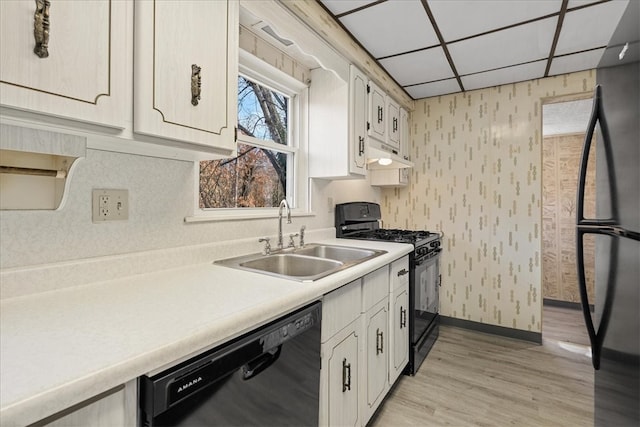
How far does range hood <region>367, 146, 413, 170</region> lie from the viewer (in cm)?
265

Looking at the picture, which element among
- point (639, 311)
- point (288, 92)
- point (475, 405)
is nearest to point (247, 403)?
point (639, 311)

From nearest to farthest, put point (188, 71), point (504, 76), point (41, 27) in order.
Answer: point (41, 27) < point (188, 71) < point (504, 76)

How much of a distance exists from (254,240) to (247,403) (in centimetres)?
102

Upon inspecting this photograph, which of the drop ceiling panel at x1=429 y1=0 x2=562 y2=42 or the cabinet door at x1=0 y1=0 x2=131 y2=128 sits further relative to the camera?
the drop ceiling panel at x1=429 y1=0 x2=562 y2=42

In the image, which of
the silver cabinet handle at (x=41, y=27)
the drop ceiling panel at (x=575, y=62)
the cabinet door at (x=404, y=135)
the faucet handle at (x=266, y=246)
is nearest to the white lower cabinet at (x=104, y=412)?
the silver cabinet handle at (x=41, y=27)

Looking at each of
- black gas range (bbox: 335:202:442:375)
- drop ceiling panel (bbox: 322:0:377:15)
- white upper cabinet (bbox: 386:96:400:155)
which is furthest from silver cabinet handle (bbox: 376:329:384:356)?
drop ceiling panel (bbox: 322:0:377:15)

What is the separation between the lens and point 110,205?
1156 mm

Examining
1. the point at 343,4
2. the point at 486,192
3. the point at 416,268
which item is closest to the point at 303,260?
the point at 416,268

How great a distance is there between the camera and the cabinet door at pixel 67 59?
2.27 ft

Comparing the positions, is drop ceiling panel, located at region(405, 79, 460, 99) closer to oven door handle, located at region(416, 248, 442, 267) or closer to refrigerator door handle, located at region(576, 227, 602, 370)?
oven door handle, located at region(416, 248, 442, 267)

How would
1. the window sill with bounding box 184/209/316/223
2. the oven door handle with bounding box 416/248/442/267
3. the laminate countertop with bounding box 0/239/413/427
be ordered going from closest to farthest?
1. the laminate countertop with bounding box 0/239/413/427
2. the window sill with bounding box 184/209/316/223
3. the oven door handle with bounding box 416/248/442/267

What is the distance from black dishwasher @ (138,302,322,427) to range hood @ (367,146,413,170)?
1.78 meters

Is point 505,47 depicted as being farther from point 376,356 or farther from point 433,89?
point 376,356

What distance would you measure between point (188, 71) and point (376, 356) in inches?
63.4
